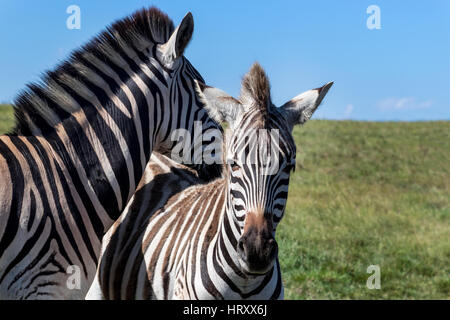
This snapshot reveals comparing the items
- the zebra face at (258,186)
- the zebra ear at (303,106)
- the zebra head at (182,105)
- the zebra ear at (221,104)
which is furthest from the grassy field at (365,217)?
the zebra ear at (303,106)

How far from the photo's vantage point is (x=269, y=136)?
3867mm

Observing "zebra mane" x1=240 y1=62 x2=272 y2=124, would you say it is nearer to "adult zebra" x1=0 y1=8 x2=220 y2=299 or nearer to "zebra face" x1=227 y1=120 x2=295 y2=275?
"zebra face" x1=227 y1=120 x2=295 y2=275

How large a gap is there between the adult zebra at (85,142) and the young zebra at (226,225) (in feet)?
1.96

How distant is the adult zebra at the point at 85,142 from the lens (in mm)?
4086

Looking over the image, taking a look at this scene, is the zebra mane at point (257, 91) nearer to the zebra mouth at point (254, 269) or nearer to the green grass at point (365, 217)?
the zebra mouth at point (254, 269)

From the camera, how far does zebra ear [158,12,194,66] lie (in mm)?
4859

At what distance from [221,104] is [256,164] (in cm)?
70

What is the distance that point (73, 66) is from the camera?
491cm

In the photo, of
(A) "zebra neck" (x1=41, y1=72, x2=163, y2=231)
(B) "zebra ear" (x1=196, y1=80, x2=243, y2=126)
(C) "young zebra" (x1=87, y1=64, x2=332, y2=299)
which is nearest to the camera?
(C) "young zebra" (x1=87, y1=64, x2=332, y2=299)

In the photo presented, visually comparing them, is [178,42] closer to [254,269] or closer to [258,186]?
[258,186]

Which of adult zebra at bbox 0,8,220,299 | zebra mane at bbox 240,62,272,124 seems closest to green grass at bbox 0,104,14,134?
adult zebra at bbox 0,8,220,299

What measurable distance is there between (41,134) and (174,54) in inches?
56.2

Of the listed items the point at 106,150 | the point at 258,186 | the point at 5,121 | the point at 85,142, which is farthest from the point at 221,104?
the point at 5,121
